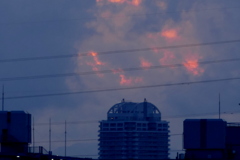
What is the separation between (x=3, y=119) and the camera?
9019 cm

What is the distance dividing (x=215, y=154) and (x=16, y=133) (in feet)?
73.2

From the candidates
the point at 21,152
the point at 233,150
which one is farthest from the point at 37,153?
the point at 233,150

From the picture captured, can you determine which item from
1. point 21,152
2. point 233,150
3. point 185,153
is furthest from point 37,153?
point 233,150

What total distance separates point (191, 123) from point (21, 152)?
A: 1927 centimetres

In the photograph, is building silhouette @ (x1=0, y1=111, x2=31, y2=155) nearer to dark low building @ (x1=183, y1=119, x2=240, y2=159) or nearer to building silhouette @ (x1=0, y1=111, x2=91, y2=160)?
building silhouette @ (x1=0, y1=111, x2=91, y2=160)

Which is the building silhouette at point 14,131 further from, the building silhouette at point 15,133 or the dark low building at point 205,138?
the dark low building at point 205,138

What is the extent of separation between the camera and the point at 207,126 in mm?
90000

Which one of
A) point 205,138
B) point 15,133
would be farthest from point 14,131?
point 205,138

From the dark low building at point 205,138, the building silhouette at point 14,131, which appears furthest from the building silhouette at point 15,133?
the dark low building at point 205,138

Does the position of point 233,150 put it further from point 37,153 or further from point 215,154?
point 37,153

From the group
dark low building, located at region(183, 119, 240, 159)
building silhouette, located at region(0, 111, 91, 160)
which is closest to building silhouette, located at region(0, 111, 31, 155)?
building silhouette, located at region(0, 111, 91, 160)

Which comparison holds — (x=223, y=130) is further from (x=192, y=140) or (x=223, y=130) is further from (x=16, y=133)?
(x=16, y=133)

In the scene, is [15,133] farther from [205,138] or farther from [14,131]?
[205,138]

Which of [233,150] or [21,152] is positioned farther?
[233,150]
